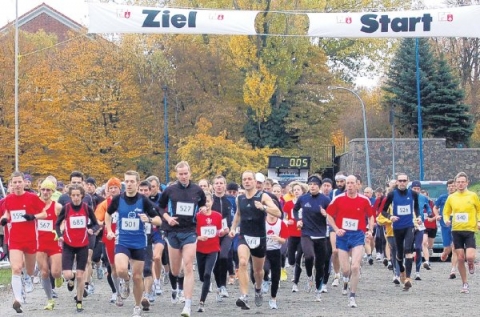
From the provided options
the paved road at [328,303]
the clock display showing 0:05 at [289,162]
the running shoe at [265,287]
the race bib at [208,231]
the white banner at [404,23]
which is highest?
the white banner at [404,23]

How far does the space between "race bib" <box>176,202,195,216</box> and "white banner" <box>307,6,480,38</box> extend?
1274 centimetres

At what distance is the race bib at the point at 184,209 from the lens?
1424 cm

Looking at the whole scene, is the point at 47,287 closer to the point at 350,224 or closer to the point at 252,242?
the point at 252,242

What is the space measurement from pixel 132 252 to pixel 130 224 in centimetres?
40

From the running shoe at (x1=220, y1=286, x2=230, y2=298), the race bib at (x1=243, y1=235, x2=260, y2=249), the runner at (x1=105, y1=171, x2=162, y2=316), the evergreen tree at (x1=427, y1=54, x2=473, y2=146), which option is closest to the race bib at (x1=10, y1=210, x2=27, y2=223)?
the runner at (x1=105, y1=171, x2=162, y2=316)

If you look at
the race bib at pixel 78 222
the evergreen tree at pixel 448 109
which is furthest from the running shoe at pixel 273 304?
the evergreen tree at pixel 448 109

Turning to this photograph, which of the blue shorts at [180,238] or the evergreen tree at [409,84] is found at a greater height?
the evergreen tree at [409,84]

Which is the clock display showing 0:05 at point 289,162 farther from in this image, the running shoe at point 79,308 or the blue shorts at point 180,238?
the blue shorts at point 180,238

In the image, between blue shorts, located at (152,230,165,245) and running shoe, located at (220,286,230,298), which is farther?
running shoe, located at (220,286,230,298)

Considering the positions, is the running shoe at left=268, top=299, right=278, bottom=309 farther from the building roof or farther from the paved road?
the building roof

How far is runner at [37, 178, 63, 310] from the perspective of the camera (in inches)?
616

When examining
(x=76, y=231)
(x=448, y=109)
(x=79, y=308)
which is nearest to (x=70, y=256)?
(x=76, y=231)

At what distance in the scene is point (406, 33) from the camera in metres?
26.3

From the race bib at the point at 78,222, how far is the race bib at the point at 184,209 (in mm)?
1929
